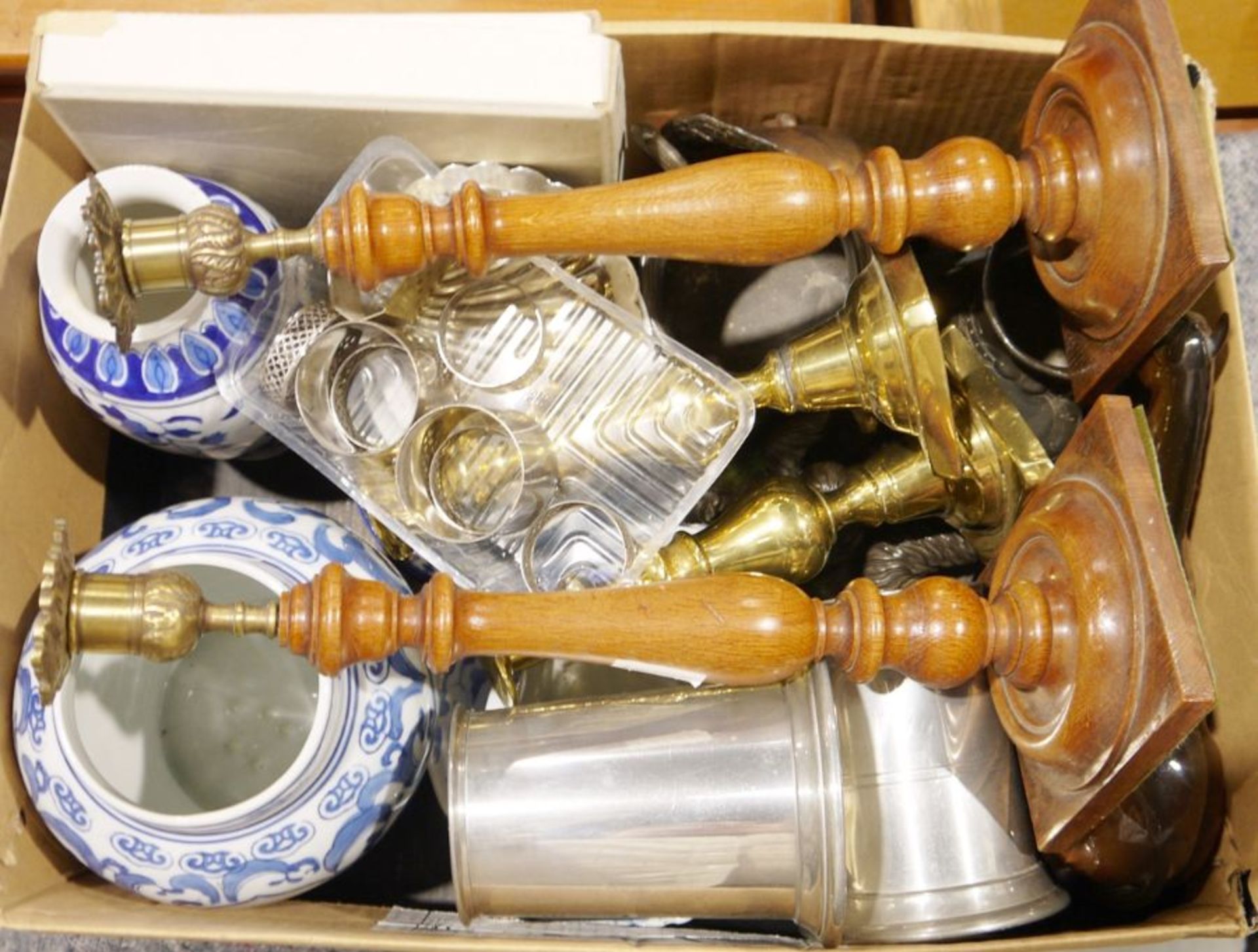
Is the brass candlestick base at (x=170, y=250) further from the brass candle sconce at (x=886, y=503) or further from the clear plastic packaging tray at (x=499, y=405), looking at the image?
the brass candle sconce at (x=886, y=503)

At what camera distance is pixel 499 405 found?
67 cm

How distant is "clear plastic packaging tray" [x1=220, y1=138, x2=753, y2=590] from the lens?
631mm

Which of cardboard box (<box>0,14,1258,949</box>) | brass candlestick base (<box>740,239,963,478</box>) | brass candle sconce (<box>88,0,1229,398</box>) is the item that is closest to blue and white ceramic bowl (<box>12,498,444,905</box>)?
cardboard box (<box>0,14,1258,949</box>)

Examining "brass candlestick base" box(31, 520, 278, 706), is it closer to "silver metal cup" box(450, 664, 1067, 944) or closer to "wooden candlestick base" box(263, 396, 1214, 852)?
"wooden candlestick base" box(263, 396, 1214, 852)

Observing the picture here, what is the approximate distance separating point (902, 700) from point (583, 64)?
1.20 ft

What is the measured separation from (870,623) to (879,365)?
145 mm

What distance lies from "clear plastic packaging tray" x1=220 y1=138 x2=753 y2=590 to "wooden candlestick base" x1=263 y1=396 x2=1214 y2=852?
127 millimetres

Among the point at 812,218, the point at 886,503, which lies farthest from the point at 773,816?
the point at 812,218

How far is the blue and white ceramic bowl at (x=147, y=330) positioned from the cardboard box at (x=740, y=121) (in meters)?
0.04

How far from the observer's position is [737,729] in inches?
23.0

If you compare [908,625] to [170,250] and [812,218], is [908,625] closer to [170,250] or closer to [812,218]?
[812,218]

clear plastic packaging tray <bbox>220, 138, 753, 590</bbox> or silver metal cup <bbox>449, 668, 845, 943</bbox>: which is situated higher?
clear plastic packaging tray <bbox>220, 138, 753, 590</bbox>

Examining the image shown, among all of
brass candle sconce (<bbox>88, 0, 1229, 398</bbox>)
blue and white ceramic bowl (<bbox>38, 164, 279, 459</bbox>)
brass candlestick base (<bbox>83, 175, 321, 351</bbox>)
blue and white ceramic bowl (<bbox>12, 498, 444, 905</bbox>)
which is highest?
brass candle sconce (<bbox>88, 0, 1229, 398</bbox>)

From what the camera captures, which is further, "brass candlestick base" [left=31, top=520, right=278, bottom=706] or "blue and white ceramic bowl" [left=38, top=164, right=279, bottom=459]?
"blue and white ceramic bowl" [left=38, top=164, right=279, bottom=459]
